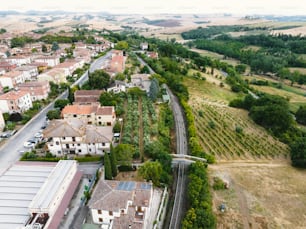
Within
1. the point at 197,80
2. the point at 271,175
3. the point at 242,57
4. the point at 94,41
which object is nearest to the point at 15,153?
the point at 271,175

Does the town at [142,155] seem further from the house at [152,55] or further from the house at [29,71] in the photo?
the house at [152,55]

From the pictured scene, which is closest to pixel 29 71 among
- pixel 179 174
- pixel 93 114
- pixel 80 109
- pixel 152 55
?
pixel 80 109

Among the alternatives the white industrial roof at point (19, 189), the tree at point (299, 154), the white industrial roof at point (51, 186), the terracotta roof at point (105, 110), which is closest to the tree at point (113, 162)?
the white industrial roof at point (51, 186)

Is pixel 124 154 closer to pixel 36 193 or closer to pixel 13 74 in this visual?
pixel 36 193

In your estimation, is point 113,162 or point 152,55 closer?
point 113,162

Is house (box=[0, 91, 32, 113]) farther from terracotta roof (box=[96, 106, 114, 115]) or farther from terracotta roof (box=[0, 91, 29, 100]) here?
terracotta roof (box=[96, 106, 114, 115])

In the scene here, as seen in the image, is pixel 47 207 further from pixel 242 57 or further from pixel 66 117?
pixel 242 57
